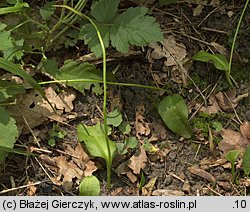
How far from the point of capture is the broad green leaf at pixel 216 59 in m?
2.23

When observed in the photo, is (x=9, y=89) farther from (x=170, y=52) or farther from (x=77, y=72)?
(x=170, y=52)

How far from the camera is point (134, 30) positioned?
2.06 metres

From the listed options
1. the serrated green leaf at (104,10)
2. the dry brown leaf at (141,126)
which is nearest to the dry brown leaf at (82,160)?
the dry brown leaf at (141,126)

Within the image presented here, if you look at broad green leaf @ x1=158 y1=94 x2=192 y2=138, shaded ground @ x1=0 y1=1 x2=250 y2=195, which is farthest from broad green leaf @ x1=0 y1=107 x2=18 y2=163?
broad green leaf @ x1=158 y1=94 x2=192 y2=138

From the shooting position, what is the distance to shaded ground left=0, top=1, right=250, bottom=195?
2.10 metres

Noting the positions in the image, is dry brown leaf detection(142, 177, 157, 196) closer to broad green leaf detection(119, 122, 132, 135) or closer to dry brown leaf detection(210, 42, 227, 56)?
broad green leaf detection(119, 122, 132, 135)

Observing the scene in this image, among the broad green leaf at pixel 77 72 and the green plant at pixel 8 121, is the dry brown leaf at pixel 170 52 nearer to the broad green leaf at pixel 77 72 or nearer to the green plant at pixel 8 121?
the broad green leaf at pixel 77 72

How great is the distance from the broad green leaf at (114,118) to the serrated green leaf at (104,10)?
0.38m

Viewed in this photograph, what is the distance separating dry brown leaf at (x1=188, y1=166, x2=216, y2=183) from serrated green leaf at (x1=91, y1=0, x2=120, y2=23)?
0.70 m

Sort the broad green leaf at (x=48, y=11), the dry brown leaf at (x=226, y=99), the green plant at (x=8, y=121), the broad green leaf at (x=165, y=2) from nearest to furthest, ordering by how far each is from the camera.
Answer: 1. the green plant at (x=8, y=121)
2. the broad green leaf at (x=48, y=11)
3. the dry brown leaf at (x=226, y=99)
4. the broad green leaf at (x=165, y=2)
